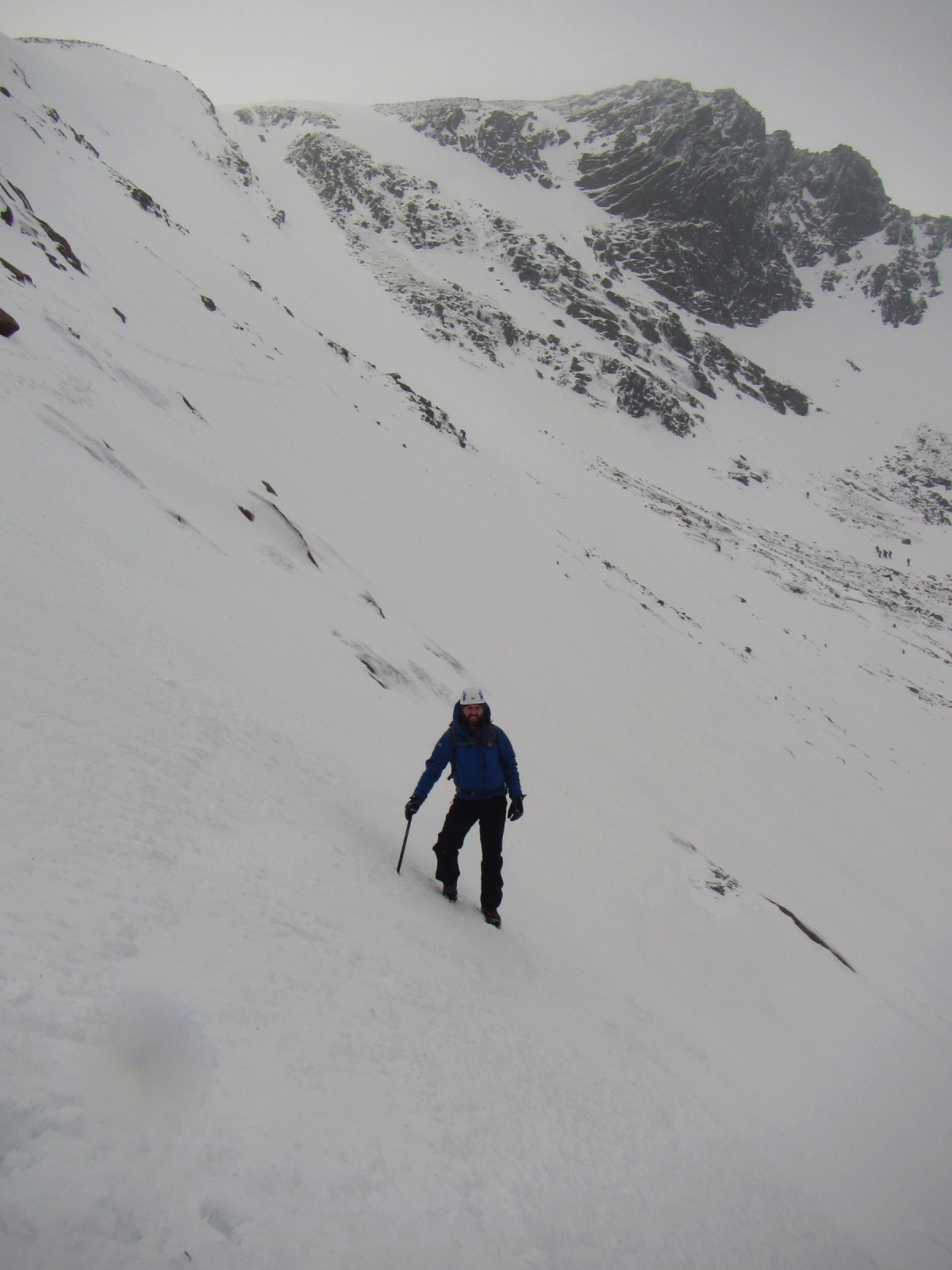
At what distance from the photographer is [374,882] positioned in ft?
12.6

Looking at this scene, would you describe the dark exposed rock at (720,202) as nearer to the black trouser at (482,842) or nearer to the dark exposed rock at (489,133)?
the dark exposed rock at (489,133)

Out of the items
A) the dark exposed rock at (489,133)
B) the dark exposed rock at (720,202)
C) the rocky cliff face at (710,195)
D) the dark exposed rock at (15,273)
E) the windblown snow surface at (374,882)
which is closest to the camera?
the windblown snow surface at (374,882)

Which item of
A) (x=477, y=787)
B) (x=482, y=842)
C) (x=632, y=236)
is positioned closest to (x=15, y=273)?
(x=477, y=787)

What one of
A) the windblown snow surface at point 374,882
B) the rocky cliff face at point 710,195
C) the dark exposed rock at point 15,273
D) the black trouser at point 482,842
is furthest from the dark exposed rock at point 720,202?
the black trouser at point 482,842

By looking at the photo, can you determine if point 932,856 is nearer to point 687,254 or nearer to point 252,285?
point 252,285

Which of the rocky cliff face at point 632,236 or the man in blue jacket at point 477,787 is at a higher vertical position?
the rocky cliff face at point 632,236

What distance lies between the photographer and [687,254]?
90500mm

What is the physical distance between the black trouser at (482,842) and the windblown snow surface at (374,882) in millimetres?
243

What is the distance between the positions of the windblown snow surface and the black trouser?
0.24 meters

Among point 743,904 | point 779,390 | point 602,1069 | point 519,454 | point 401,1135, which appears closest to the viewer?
point 401,1135

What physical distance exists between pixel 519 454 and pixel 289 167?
6849 centimetres

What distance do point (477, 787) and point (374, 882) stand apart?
3.56 feet

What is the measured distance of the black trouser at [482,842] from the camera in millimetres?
4660

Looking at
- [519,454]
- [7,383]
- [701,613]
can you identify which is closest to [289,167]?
[519,454]
